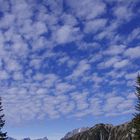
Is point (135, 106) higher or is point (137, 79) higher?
point (137, 79)

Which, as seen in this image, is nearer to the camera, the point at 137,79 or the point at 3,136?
the point at 137,79

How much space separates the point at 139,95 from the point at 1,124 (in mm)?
20976

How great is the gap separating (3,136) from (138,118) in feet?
69.7

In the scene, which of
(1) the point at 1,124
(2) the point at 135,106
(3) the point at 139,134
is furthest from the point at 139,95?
(1) the point at 1,124

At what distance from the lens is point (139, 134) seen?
42.0 metres

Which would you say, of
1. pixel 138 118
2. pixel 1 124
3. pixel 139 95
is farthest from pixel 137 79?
pixel 1 124

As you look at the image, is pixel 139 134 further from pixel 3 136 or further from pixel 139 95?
pixel 3 136

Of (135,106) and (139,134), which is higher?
(135,106)

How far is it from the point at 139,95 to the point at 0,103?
22.2 meters

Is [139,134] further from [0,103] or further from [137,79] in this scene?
[0,103]

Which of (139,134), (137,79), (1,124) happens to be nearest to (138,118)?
(139,134)

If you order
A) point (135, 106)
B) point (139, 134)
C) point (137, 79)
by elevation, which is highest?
point (137, 79)

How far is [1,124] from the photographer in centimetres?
5250

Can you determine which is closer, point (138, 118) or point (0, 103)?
point (138, 118)
